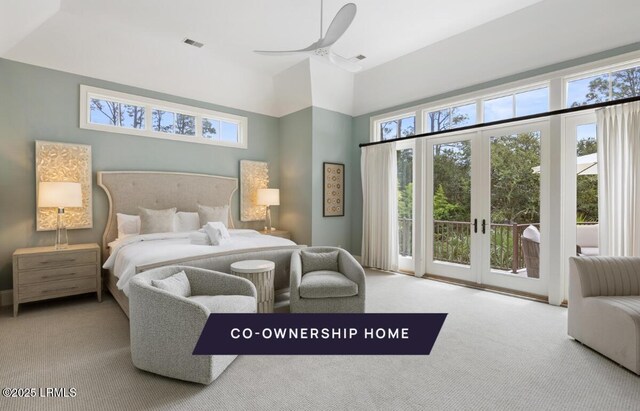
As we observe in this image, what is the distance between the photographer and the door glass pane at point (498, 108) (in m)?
4.42

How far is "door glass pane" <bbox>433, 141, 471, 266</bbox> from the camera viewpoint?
16.0 ft

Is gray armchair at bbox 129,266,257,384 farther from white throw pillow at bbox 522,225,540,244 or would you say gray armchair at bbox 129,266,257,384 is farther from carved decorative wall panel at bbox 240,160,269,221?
white throw pillow at bbox 522,225,540,244

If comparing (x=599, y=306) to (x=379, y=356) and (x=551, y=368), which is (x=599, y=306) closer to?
(x=551, y=368)

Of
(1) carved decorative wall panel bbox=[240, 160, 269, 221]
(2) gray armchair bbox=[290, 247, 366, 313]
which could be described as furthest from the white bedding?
(1) carved decorative wall panel bbox=[240, 160, 269, 221]

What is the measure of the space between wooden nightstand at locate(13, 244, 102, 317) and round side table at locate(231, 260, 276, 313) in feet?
6.35

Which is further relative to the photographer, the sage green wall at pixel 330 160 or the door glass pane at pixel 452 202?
the sage green wall at pixel 330 160

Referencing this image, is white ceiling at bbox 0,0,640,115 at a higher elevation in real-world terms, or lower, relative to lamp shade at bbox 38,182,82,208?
higher

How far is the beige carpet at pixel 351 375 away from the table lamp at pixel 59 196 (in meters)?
1.21

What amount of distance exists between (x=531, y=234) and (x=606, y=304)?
5.89ft

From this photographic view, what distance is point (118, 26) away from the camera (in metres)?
4.18

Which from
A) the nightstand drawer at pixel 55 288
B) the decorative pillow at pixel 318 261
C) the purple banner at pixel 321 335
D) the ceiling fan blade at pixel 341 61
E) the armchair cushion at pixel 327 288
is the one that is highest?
the ceiling fan blade at pixel 341 61

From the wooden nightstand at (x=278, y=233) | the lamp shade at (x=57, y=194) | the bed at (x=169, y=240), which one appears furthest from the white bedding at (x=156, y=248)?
the wooden nightstand at (x=278, y=233)

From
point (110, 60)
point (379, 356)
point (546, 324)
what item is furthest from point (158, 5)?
point (546, 324)

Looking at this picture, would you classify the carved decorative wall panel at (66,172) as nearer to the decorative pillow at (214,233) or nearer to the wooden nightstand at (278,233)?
the decorative pillow at (214,233)
